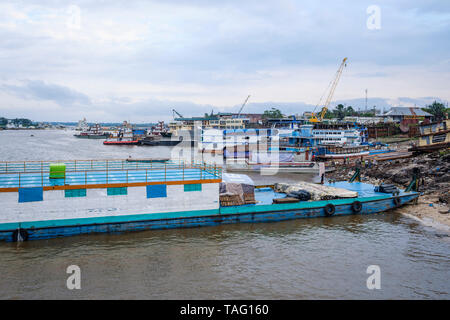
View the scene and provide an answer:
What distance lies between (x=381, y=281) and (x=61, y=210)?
1518 cm

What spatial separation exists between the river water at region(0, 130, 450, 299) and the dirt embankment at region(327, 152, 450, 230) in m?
2.50

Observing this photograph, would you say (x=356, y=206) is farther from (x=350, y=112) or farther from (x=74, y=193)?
(x=350, y=112)

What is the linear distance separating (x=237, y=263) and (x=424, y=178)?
22.4m

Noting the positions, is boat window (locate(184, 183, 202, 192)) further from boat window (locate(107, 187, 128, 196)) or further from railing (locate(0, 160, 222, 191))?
boat window (locate(107, 187, 128, 196))

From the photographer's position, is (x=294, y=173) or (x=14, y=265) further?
(x=294, y=173)

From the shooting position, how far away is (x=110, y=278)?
13234 millimetres

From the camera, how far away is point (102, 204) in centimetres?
1720

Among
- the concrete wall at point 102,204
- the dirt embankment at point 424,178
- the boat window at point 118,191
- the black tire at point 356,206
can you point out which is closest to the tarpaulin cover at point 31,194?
the concrete wall at point 102,204

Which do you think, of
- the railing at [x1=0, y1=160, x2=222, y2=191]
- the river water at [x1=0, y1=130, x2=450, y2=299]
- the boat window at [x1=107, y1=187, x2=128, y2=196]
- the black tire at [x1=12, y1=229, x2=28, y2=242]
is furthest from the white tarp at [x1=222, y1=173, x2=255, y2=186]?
the black tire at [x1=12, y1=229, x2=28, y2=242]

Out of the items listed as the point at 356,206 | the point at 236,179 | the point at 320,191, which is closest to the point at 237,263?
the point at 236,179

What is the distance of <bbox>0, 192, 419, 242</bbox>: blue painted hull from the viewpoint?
16375 millimetres

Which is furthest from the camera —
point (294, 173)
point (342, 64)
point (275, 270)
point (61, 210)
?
point (342, 64)

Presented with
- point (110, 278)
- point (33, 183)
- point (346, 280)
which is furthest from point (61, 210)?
point (346, 280)
